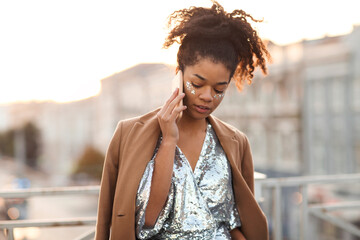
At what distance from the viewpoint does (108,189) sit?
1820 millimetres

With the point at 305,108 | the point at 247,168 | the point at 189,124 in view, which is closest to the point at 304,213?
the point at 247,168

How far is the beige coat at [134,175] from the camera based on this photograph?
171cm

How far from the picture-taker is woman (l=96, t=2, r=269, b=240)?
1.71 meters

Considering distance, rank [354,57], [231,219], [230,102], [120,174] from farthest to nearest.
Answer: [230,102], [354,57], [231,219], [120,174]

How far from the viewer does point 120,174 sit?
176 centimetres

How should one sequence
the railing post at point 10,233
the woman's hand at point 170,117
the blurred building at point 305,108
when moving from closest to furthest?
the woman's hand at point 170,117
the railing post at point 10,233
the blurred building at point 305,108

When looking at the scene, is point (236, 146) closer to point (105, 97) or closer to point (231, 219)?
point (231, 219)

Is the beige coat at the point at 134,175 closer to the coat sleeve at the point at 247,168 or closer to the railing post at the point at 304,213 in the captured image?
the coat sleeve at the point at 247,168

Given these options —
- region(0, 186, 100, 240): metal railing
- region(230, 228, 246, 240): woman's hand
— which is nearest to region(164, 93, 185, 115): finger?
region(230, 228, 246, 240): woman's hand

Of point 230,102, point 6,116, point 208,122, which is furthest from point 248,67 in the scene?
point 6,116

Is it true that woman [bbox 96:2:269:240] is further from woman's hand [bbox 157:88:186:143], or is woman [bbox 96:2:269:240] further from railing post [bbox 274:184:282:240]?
railing post [bbox 274:184:282:240]

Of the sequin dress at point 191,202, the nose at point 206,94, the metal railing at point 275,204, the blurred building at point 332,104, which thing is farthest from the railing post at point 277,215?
the blurred building at point 332,104

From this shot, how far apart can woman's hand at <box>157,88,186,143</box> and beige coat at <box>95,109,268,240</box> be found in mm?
106

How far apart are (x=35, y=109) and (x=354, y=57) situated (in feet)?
190
